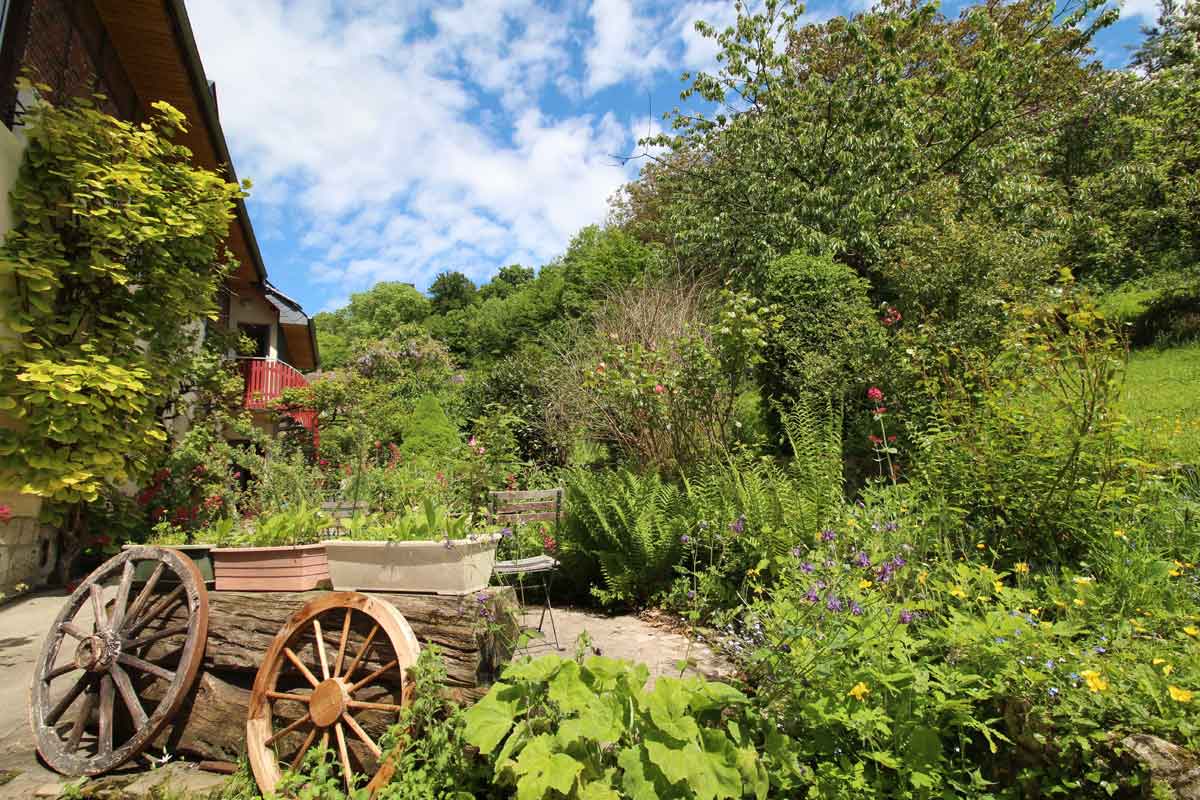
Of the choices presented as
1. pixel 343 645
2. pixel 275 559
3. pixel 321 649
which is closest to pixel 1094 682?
pixel 343 645

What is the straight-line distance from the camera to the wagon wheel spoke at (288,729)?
2.59m

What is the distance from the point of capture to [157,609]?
304cm

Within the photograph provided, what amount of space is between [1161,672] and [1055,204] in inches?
480

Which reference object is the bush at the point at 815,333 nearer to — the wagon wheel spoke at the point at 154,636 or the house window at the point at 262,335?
the wagon wheel spoke at the point at 154,636

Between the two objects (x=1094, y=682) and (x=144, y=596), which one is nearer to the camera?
(x=1094, y=682)

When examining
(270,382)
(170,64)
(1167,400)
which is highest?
(170,64)

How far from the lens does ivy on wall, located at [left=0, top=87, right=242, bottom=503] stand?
200 inches

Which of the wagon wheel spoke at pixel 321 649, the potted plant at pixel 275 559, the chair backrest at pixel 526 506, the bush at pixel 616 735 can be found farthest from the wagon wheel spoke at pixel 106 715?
the chair backrest at pixel 526 506

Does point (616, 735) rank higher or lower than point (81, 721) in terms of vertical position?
higher

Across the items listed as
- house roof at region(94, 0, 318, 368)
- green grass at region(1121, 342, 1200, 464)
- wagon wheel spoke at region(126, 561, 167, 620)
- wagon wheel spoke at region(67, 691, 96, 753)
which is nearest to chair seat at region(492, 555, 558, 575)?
wagon wheel spoke at region(126, 561, 167, 620)

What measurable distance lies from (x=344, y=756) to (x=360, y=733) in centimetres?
10

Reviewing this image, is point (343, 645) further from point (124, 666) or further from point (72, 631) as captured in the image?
point (72, 631)

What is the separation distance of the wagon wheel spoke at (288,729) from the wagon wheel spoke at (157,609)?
0.94m

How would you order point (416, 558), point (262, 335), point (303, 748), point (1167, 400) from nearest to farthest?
point (303, 748), point (416, 558), point (1167, 400), point (262, 335)
